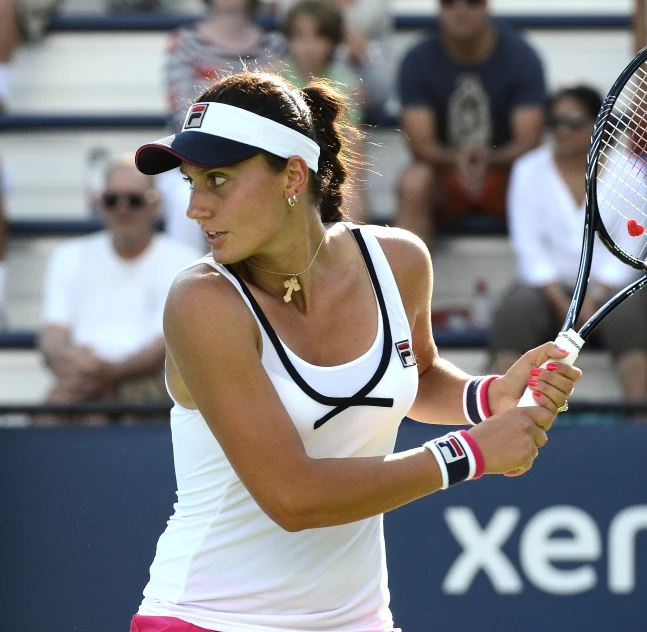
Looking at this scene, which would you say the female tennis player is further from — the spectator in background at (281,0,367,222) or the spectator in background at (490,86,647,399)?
the spectator in background at (281,0,367,222)

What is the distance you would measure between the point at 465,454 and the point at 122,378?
2.87 metres

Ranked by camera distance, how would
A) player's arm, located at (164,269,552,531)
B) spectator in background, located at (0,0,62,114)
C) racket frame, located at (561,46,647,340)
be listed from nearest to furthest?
player's arm, located at (164,269,552,531) → racket frame, located at (561,46,647,340) → spectator in background, located at (0,0,62,114)

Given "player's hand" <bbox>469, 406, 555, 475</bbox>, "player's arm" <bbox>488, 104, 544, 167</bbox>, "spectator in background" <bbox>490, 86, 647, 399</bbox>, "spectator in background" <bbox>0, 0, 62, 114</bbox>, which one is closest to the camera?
"player's hand" <bbox>469, 406, 555, 475</bbox>

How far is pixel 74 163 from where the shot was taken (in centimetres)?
662

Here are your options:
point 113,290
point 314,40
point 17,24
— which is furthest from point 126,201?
point 17,24

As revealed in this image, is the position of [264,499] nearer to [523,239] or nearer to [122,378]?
[122,378]

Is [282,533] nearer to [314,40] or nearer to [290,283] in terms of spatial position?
[290,283]

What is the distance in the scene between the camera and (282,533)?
2332 millimetres

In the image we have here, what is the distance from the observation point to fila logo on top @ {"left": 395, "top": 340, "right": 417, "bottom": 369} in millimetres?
2412

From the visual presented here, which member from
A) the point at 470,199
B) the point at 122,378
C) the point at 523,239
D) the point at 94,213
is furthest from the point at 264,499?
the point at 94,213

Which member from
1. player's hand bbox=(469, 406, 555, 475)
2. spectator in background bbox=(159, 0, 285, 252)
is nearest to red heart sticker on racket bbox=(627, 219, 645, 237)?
player's hand bbox=(469, 406, 555, 475)

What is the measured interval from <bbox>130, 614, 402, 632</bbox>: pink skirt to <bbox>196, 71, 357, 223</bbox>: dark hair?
87 cm

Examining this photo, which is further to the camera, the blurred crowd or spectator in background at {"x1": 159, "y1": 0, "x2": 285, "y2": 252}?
spectator in background at {"x1": 159, "y1": 0, "x2": 285, "y2": 252}

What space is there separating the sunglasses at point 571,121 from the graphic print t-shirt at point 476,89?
0.43 metres
